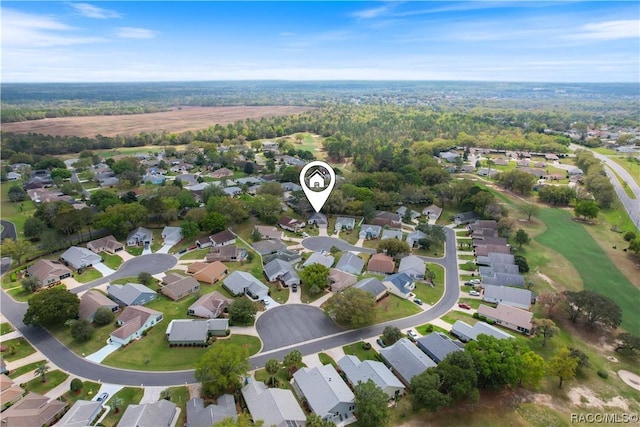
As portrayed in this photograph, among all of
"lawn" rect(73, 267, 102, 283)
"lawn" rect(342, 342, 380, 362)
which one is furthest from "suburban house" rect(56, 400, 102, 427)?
"lawn" rect(73, 267, 102, 283)

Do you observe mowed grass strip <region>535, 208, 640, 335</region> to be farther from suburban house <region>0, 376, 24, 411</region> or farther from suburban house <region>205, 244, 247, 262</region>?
suburban house <region>0, 376, 24, 411</region>

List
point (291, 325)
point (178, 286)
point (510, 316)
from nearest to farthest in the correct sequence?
point (291, 325), point (510, 316), point (178, 286)

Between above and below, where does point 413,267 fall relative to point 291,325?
above

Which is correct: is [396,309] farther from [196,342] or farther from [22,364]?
[22,364]

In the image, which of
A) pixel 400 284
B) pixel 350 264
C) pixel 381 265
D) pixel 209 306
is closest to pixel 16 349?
pixel 209 306

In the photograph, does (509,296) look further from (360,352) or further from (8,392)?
(8,392)

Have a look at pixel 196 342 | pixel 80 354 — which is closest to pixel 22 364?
pixel 80 354

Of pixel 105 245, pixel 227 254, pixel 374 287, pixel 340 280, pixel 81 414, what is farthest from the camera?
pixel 105 245

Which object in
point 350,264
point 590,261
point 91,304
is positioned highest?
point 91,304

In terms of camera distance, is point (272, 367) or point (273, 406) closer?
point (273, 406)
